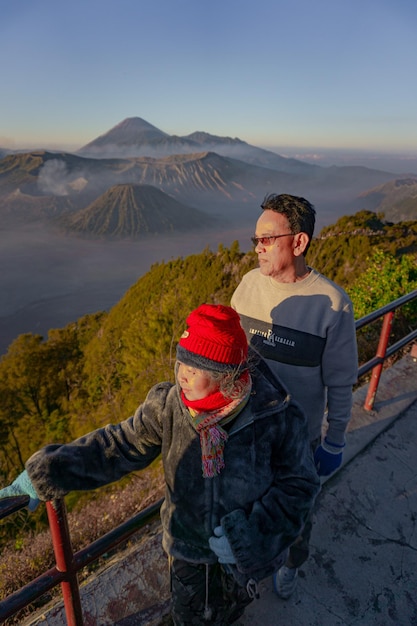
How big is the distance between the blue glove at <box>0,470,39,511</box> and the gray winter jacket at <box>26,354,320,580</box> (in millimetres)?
29

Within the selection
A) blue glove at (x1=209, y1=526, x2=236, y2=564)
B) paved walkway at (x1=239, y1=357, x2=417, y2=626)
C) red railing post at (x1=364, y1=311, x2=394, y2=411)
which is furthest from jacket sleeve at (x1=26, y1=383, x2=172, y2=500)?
red railing post at (x1=364, y1=311, x2=394, y2=411)

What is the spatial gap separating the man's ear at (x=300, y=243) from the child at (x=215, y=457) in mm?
533

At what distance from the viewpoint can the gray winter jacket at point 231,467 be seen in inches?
50.6

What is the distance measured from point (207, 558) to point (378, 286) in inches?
236

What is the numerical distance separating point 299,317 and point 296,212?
17.1 inches

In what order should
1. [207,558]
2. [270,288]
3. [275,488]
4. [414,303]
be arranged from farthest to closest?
[414,303] < [270,288] < [207,558] < [275,488]

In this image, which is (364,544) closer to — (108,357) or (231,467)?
(231,467)

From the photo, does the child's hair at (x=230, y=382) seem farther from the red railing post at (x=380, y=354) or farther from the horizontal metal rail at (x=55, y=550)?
the red railing post at (x=380, y=354)

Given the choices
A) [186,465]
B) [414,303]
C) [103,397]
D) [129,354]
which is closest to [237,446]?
[186,465]

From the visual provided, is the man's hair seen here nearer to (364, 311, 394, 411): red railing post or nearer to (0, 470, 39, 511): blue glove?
(0, 470, 39, 511): blue glove

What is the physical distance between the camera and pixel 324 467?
77.5 inches

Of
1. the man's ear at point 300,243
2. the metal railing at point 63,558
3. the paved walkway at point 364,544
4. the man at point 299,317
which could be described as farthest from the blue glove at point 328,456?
the man's ear at point 300,243

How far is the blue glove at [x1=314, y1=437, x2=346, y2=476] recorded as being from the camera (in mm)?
1908

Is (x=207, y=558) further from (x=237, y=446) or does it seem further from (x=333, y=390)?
(x=333, y=390)
